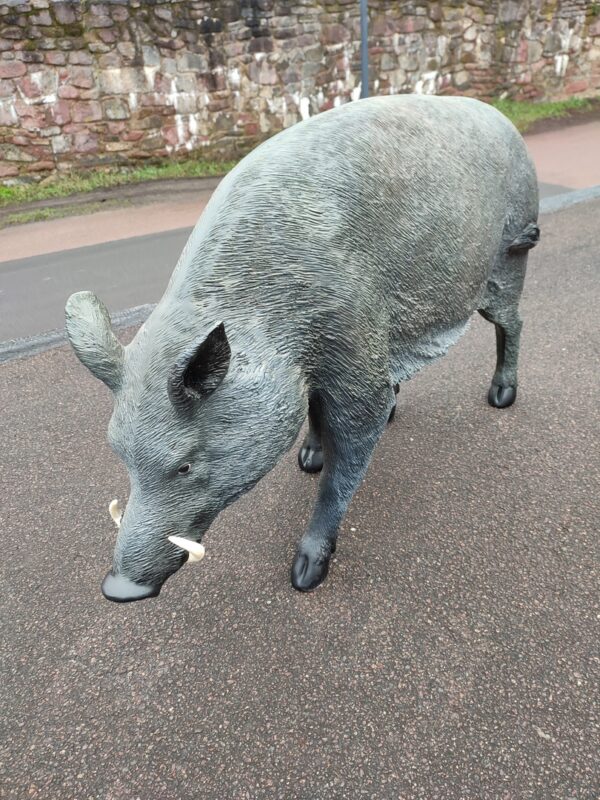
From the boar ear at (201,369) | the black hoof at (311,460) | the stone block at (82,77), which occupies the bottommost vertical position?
the black hoof at (311,460)

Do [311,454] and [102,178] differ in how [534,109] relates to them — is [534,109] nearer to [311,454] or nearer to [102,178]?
[102,178]

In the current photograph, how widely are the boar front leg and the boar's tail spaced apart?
1011 mm

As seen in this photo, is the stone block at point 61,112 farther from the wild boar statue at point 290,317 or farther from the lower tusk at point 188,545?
the lower tusk at point 188,545

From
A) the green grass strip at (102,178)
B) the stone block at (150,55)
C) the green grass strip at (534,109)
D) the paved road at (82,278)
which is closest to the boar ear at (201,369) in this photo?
the paved road at (82,278)

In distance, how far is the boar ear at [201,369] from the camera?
1.36m

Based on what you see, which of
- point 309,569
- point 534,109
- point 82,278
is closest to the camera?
point 309,569

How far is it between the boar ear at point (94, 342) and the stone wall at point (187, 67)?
6.82 meters

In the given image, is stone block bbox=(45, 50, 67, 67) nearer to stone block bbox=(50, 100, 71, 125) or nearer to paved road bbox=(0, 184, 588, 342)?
stone block bbox=(50, 100, 71, 125)

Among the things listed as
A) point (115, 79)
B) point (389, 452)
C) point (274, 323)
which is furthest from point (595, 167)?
point (274, 323)

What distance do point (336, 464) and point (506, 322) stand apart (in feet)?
4.12

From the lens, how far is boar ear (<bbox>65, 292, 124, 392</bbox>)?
150cm

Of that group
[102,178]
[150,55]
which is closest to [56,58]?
[150,55]

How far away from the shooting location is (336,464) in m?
2.07

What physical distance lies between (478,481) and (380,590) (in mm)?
808
